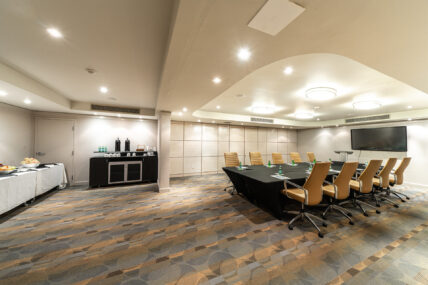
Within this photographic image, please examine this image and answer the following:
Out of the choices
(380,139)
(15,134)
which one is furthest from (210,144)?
(380,139)


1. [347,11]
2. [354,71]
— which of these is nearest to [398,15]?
[347,11]

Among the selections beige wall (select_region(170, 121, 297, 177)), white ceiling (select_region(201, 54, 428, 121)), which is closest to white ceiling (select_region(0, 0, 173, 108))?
white ceiling (select_region(201, 54, 428, 121))

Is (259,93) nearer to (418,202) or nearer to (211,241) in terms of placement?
(211,241)

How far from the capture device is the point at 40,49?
82.5 inches

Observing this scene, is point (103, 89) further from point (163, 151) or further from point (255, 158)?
point (255, 158)

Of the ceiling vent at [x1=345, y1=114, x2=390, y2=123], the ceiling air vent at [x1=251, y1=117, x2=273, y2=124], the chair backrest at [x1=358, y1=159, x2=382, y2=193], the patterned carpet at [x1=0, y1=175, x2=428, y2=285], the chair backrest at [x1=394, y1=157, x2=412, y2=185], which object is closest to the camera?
the patterned carpet at [x1=0, y1=175, x2=428, y2=285]

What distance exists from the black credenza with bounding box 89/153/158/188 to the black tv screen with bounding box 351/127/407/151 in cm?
942

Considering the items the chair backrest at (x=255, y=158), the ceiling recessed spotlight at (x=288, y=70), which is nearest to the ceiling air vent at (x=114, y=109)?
the chair backrest at (x=255, y=158)

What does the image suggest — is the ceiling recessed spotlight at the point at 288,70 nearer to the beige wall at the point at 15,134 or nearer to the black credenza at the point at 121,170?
the black credenza at the point at 121,170

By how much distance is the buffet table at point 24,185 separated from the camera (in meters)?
2.76

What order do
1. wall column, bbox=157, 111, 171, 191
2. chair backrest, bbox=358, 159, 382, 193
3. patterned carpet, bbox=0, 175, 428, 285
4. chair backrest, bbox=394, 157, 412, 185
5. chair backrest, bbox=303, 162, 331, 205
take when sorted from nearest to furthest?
patterned carpet, bbox=0, 175, 428, 285
chair backrest, bbox=303, 162, 331, 205
chair backrest, bbox=358, 159, 382, 193
chair backrest, bbox=394, 157, 412, 185
wall column, bbox=157, 111, 171, 191

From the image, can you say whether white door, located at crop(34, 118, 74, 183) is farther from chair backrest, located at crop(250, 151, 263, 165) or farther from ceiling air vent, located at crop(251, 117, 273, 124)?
ceiling air vent, located at crop(251, 117, 273, 124)

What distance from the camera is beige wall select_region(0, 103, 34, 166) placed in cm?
385

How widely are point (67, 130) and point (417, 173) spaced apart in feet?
43.0
